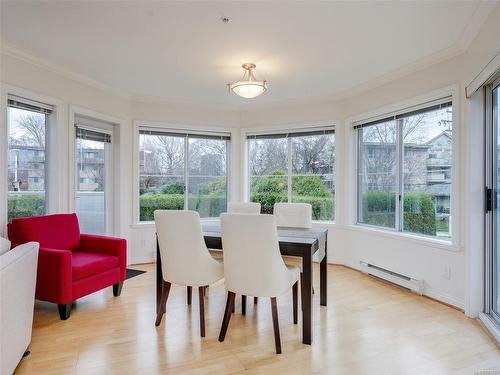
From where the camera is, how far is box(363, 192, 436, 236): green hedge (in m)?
3.44

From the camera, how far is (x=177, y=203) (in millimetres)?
4969

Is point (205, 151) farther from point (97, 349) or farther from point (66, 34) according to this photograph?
point (97, 349)

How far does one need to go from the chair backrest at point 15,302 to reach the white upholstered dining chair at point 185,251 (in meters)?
0.88

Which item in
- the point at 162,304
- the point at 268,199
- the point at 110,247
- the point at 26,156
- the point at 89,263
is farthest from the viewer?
the point at 268,199

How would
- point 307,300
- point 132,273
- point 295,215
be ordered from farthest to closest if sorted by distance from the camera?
point 132,273 → point 295,215 → point 307,300

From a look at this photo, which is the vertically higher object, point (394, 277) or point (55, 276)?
point (55, 276)

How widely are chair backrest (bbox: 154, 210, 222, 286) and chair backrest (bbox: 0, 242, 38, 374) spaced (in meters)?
0.89

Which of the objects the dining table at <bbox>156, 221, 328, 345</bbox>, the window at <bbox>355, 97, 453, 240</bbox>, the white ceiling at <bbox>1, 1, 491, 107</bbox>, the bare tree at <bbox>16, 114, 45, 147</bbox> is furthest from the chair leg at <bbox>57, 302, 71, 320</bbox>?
the window at <bbox>355, 97, 453, 240</bbox>

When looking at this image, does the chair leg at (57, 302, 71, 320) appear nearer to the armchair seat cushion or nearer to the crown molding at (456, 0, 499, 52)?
the armchair seat cushion

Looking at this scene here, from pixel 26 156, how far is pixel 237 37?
8.46 ft

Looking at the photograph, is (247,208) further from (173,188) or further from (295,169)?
(173,188)

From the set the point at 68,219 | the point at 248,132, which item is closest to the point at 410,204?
the point at 248,132

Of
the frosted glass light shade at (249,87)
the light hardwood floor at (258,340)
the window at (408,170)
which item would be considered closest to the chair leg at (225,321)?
the light hardwood floor at (258,340)

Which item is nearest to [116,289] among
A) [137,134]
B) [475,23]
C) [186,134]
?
[137,134]
